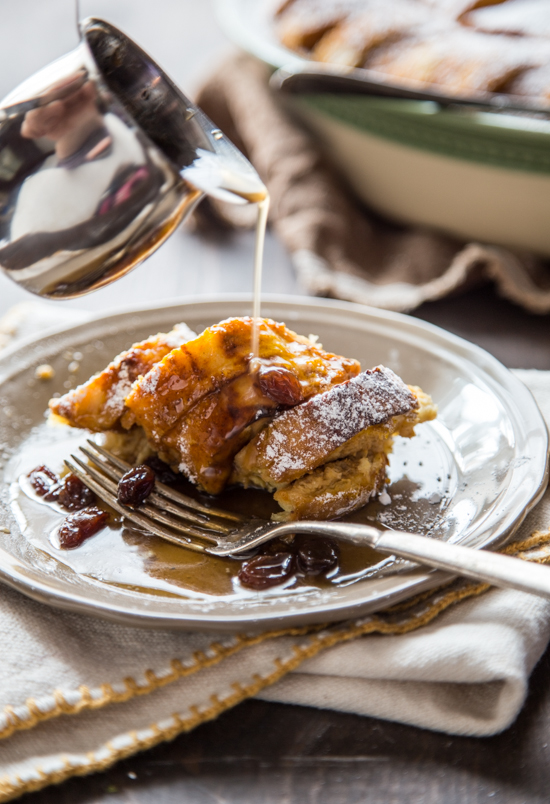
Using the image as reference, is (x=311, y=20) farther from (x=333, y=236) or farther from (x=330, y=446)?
(x=330, y=446)

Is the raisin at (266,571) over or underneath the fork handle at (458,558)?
over

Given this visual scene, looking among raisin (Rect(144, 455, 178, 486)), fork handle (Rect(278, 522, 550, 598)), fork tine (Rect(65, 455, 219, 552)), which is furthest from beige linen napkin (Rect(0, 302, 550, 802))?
raisin (Rect(144, 455, 178, 486))

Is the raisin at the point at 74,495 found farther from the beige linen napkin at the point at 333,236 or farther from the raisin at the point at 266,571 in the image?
the beige linen napkin at the point at 333,236

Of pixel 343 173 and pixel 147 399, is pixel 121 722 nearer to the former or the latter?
pixel 147 399

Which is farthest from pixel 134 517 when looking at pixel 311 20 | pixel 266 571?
pixel 311 20

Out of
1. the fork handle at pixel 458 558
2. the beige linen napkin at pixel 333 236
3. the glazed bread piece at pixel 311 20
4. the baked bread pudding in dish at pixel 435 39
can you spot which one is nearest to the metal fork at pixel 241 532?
the fork handle at pixel 458 558

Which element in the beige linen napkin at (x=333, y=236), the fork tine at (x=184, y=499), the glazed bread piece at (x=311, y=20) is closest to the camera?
the fork tine at (x=184, y=499)
